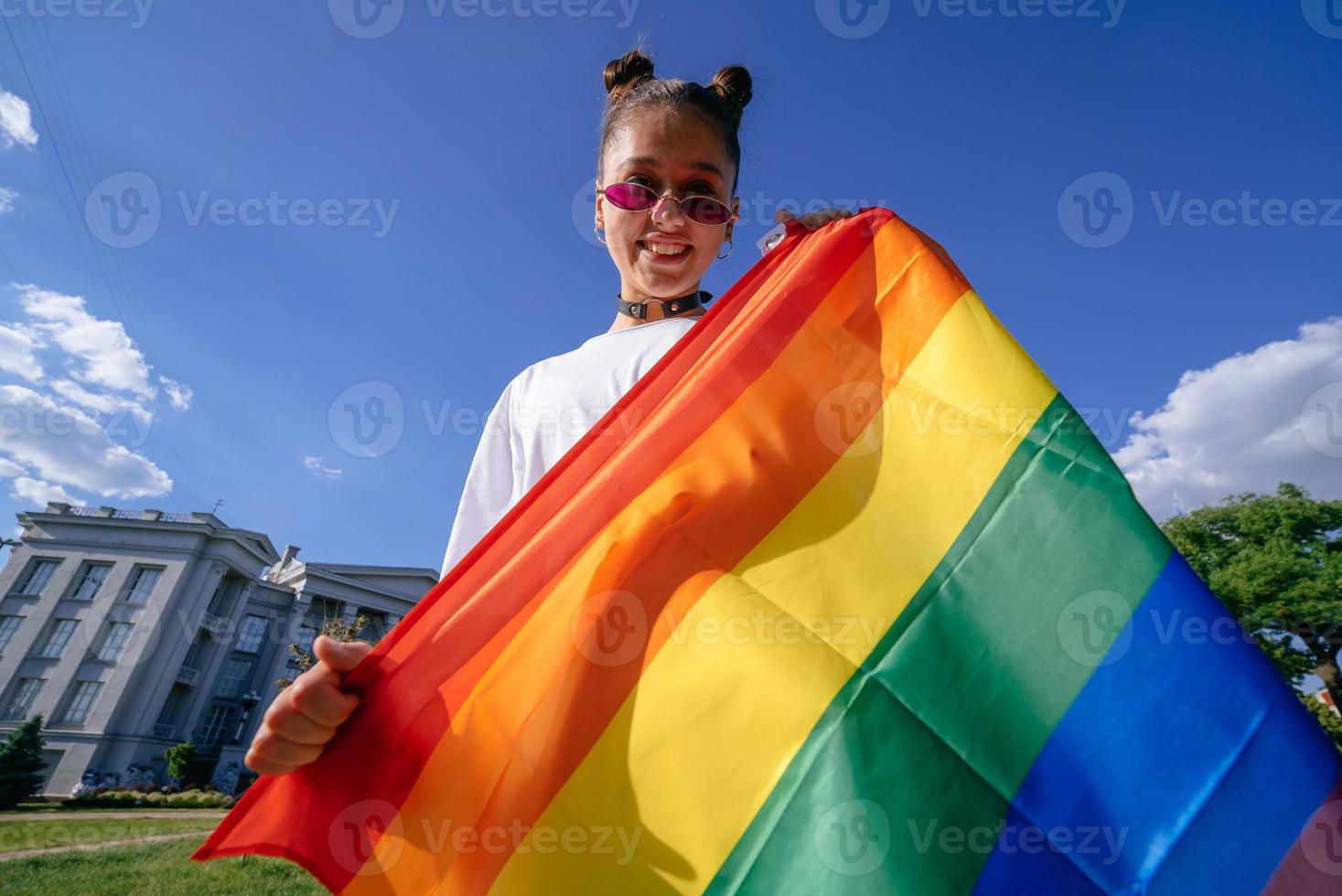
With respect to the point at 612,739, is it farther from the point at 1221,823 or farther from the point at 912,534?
the point at 1221,823

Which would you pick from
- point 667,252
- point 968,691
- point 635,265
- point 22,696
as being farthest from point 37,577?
point 968,691

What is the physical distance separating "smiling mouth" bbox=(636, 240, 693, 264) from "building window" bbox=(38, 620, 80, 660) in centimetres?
4623

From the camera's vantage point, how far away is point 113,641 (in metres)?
33.8

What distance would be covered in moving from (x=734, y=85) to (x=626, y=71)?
0.45 metres

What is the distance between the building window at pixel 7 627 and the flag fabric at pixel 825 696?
48634 mm

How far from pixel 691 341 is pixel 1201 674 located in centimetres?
133

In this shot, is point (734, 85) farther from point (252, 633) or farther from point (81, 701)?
point (252, 633)

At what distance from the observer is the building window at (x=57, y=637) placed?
33219 millimetres

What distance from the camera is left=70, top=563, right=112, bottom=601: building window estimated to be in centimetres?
3512

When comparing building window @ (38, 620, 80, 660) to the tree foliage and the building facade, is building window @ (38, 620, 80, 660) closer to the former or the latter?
the building facade

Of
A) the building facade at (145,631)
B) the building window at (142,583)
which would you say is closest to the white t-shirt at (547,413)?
the building facade at (145,631)

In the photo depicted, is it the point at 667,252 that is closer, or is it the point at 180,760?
the point at 667,252

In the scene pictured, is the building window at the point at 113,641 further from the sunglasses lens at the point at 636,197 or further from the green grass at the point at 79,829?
the sunglasses lens at the point at 636,197

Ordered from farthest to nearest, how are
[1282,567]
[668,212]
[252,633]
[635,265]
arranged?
[252,633] < [1282,567] < [635,265] < [668,212]
